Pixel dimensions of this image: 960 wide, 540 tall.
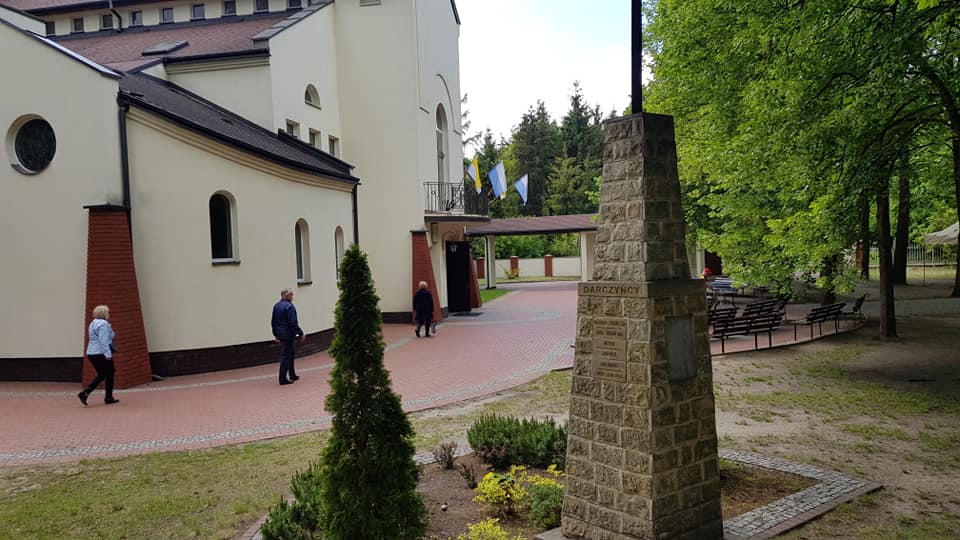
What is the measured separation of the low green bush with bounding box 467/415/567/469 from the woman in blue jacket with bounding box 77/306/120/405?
24.0ft

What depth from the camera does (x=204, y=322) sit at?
14.2 m

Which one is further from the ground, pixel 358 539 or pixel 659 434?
pixel 659 434

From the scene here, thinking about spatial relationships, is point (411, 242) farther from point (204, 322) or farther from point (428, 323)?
point (204, 322)

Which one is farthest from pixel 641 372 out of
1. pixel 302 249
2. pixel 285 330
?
pixel 302 249

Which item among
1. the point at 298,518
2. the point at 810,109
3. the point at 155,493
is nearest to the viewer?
the point at 298,518

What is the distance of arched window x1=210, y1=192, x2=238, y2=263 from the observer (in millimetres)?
14883

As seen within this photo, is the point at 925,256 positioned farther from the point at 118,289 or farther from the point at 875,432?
the point at 118,289

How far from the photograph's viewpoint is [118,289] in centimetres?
1295

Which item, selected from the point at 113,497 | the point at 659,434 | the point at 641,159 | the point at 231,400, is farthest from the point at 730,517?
the point at 231,400

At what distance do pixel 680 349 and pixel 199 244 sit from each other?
11923 millimetres

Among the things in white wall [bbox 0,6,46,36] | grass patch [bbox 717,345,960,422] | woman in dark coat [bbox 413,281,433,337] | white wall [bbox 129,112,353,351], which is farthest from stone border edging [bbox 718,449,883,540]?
white wall [bbox 0,6,46,36]

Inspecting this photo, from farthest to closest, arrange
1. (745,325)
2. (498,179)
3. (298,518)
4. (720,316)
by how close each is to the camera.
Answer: (498,179)
(720,316)
(745,325)
(298,518)

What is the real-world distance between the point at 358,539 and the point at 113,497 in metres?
4.03

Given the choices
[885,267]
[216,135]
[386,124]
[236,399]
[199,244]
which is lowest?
[236,399]
